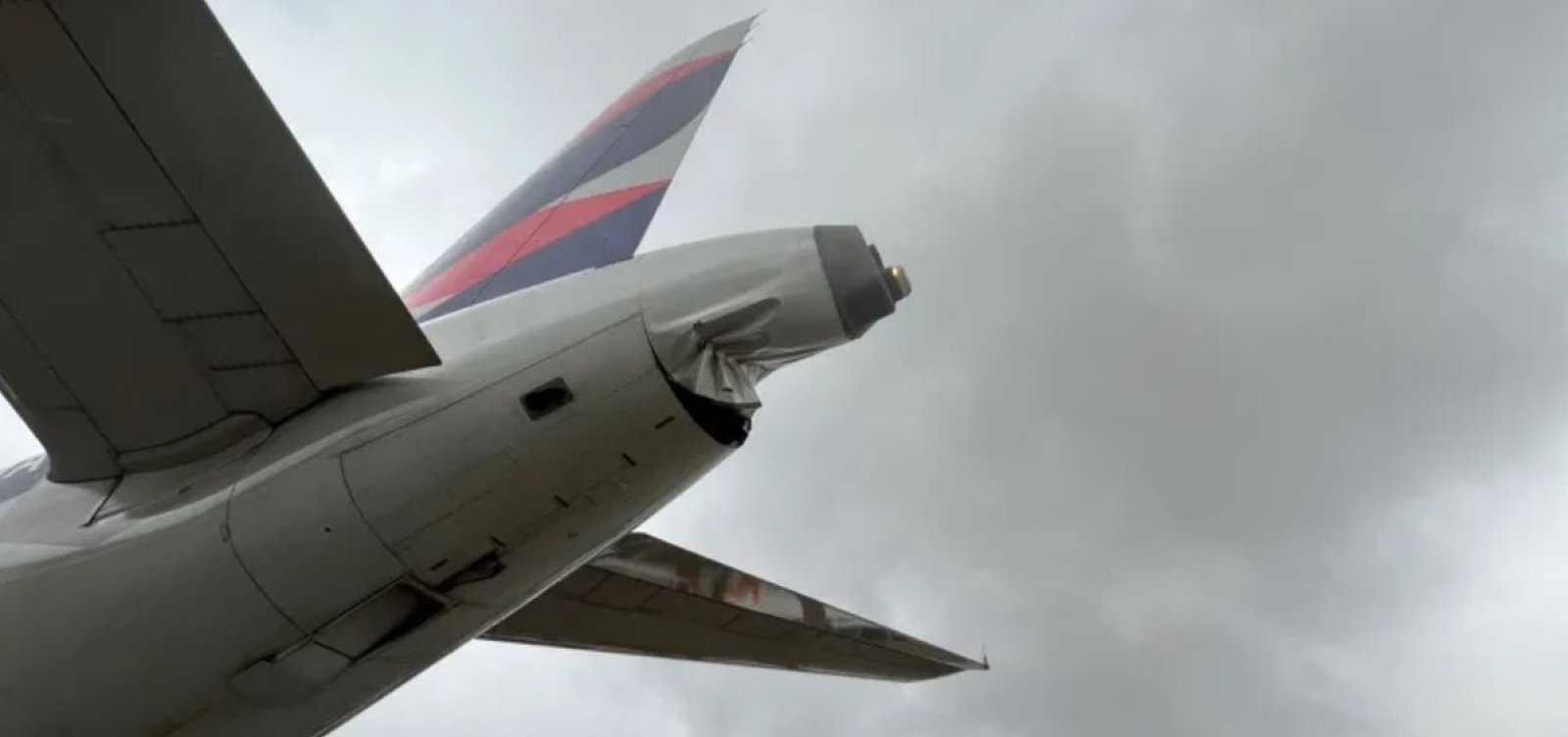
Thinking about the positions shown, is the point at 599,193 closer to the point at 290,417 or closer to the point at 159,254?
the point at 290,417

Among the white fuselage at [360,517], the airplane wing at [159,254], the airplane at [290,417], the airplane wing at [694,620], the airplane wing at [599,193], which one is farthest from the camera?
the airplane wing at [694,620]

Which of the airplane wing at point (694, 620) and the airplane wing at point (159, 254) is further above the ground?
the airplane wing at point (159, 254)

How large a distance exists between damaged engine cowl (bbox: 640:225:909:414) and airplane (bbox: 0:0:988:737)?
1cm

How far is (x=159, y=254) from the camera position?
410cm

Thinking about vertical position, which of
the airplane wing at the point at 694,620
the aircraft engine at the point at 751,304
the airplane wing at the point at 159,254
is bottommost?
the airplane wing at the point at 694,620

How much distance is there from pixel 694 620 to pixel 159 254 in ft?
14.3

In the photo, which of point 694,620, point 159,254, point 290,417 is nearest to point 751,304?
point 290,417

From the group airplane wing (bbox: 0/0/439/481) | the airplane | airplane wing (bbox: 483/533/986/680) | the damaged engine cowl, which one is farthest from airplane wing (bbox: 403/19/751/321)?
airplane wing (bbox: 483/533/986/680)

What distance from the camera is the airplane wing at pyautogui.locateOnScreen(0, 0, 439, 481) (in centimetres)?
370

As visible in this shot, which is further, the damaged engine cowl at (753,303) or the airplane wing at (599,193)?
the airplane wing at (599,193)

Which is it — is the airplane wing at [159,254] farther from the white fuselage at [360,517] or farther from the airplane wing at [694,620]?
the airplane wing at [694,620]

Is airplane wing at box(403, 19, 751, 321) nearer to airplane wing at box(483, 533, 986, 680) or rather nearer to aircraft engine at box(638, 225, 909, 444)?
aircraft engine at box(638, 225, 909, 444)

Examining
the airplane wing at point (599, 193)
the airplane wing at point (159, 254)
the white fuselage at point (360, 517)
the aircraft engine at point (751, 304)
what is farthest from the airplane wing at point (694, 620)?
the airplane wing at point (159, 254)

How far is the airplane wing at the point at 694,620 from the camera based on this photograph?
24.2 feet
